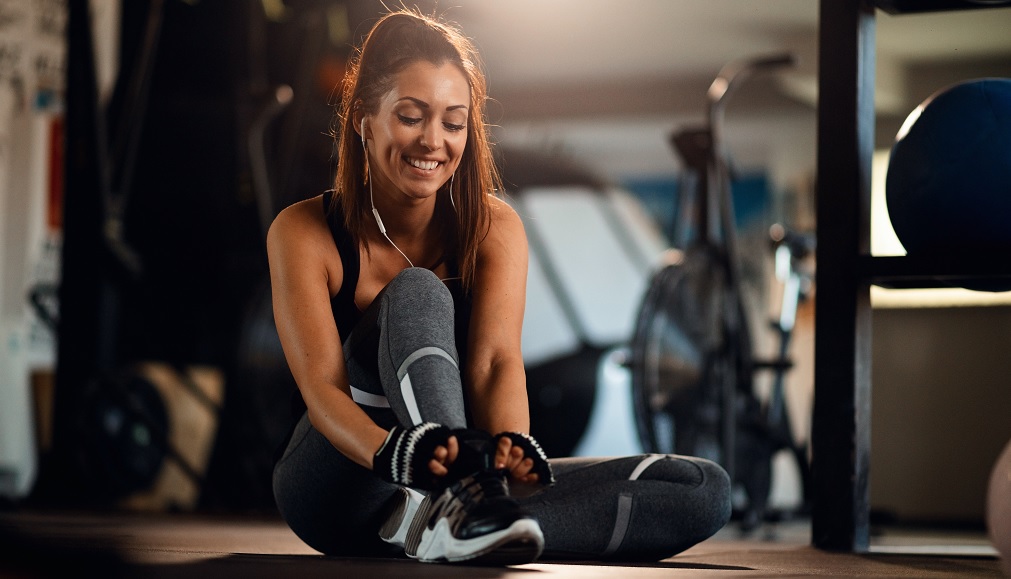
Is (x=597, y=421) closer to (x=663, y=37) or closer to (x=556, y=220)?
(x=556, y=220)

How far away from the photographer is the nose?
159cm

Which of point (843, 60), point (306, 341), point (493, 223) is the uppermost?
point (843, 60)

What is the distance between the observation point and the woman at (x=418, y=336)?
1458 millimetres

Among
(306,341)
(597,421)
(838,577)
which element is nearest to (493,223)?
(306,341)

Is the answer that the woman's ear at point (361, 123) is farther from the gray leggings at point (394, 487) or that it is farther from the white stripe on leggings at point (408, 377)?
the white stripe on leggings at point (408, 377)

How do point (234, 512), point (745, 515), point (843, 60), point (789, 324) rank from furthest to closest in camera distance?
point (789, 324), point (234, 512), point (745, 515), point (843, 60)

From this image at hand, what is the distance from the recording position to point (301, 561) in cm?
154

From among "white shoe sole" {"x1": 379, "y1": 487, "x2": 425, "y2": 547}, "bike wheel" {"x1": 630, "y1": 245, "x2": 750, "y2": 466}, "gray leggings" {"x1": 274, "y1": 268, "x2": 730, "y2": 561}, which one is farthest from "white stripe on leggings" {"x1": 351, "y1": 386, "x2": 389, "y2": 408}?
"bike wheel" {"x1": 630, "y1": 245, "x2": 750, "y2": 466}

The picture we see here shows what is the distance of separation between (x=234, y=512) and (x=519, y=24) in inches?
108

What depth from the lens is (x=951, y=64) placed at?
529 centimetres

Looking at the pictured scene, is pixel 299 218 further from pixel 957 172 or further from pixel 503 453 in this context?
pixel 957 172

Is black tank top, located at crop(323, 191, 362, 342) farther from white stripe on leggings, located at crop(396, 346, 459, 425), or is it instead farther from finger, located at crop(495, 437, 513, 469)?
finger, located at crop(495, 437, 513, 469)

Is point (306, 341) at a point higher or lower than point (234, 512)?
higher

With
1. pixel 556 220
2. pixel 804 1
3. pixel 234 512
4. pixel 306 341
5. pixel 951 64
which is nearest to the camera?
pixel 306 341
